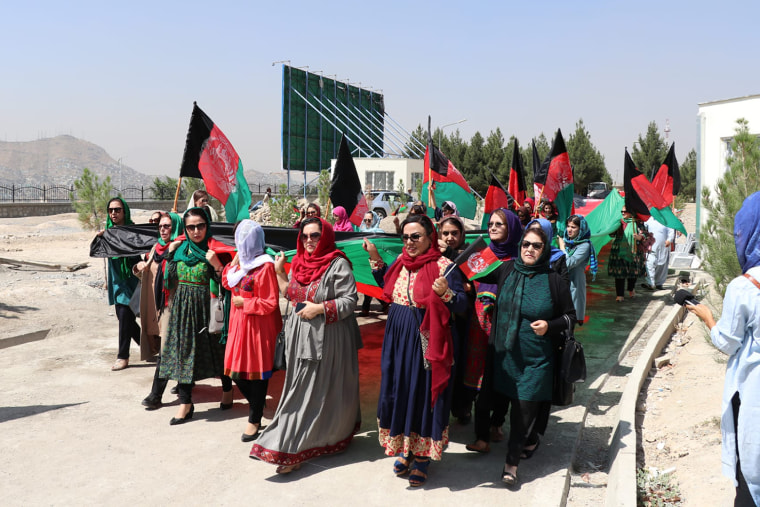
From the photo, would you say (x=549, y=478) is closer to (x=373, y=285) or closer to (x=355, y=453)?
(x=355, y=453)

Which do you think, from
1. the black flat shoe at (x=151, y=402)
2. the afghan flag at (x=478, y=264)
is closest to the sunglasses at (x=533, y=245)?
the afghan flag at (x=478, y=264)

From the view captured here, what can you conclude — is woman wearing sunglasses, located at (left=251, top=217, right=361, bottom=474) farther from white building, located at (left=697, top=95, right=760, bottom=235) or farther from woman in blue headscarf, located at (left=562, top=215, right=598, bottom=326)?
white building, located at (left=697, top=95, right=760, bottom=235)

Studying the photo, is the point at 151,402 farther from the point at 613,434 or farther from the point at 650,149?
the point at 650,149

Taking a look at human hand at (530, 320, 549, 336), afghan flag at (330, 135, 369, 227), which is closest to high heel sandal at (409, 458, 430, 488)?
human hand at (530, 320, 549, 336)

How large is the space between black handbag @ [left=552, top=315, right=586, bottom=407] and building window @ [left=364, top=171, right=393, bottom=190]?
34.6m

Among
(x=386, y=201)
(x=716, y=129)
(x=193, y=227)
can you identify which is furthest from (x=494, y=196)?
(x=386, y=201)

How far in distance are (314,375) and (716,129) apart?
14.9 meters

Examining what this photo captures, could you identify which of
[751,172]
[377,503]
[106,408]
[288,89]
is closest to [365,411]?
[377,503]

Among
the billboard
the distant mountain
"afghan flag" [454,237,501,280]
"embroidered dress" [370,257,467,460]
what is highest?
the distant mountain

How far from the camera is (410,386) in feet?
12.3

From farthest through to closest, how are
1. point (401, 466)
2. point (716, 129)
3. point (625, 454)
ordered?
point (716, 129) < point (625, 454) < point (401, 466)

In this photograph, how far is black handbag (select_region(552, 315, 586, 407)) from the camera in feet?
12.2

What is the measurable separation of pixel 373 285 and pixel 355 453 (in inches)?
77.5

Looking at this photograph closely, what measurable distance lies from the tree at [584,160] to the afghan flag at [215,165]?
Answer: 37615mm
